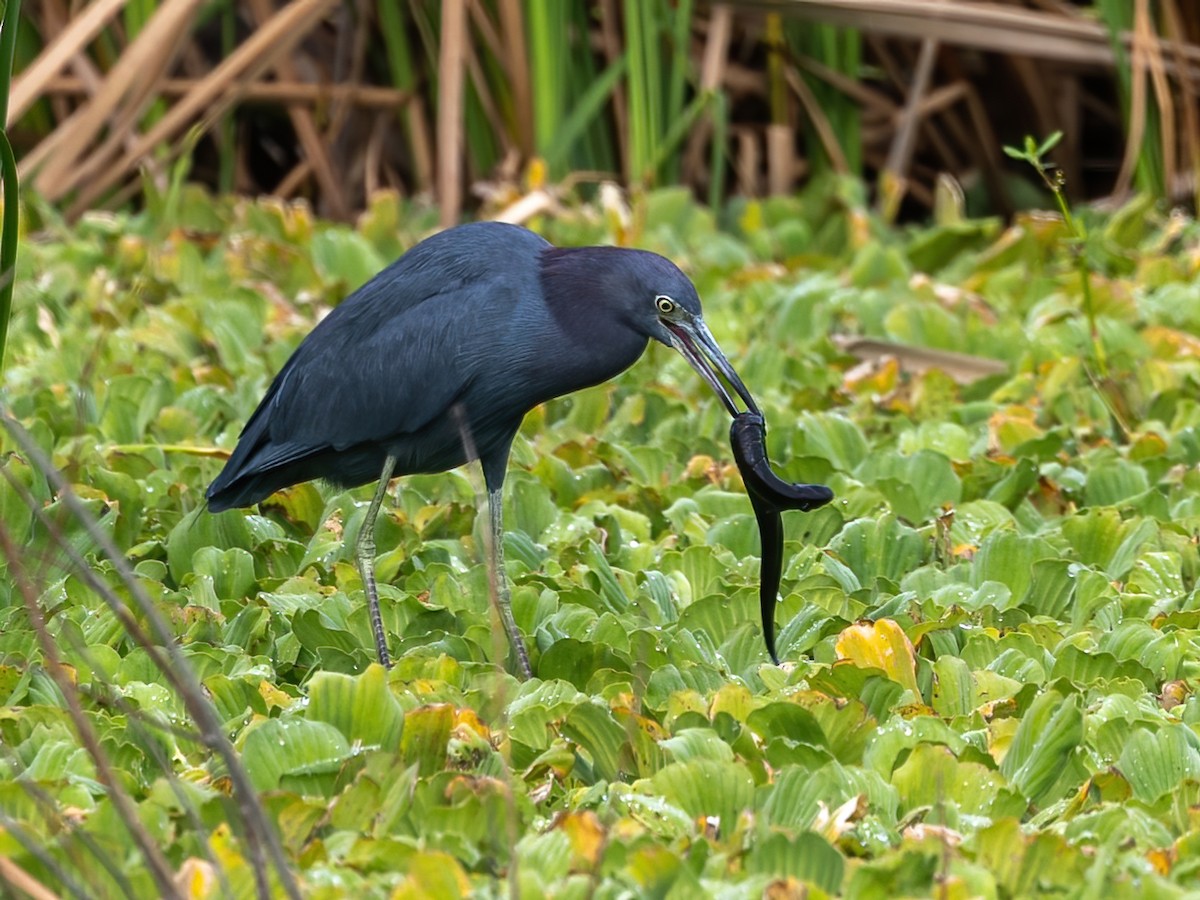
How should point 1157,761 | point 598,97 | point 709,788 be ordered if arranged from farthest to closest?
point 598,97 → point 1157,761 → point 709,788

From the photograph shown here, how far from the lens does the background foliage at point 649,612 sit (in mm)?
2037

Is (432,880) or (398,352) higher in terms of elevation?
(398,352)

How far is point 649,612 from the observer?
3020mm

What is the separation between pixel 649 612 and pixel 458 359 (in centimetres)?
52

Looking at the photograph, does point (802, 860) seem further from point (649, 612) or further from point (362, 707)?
point (649, 612)

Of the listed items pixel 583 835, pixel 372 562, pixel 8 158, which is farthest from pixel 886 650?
pixel 8 158

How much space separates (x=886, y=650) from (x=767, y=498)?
0.31 m

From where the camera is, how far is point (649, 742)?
233 centimetres

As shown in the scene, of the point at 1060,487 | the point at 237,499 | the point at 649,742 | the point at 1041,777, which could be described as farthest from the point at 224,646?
the point at 1060,487

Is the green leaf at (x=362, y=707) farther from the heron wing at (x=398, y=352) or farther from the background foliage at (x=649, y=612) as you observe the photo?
the heron wing at (x=398, y=352)

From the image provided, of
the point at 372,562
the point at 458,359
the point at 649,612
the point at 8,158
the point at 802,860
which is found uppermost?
the point at 8,158

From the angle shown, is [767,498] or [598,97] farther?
[598,97]

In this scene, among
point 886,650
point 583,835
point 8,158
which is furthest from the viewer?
point 886,650

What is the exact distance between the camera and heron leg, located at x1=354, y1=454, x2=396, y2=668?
286cm
